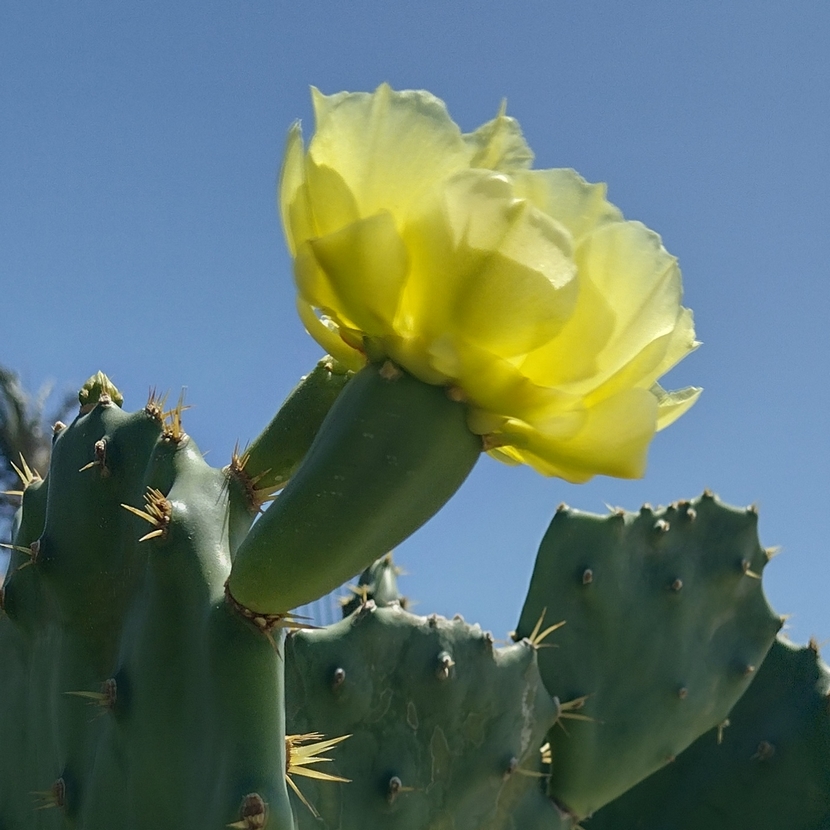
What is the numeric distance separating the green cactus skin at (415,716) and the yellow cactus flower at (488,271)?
2.48 feet

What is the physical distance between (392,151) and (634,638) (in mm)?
1489

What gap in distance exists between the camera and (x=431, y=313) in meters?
0.65

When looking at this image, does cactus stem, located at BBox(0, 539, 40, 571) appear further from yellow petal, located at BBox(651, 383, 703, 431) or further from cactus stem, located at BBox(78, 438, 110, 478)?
yellow petal, located at BBox(651, 383, 703, 431)

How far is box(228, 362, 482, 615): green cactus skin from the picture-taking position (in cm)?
68

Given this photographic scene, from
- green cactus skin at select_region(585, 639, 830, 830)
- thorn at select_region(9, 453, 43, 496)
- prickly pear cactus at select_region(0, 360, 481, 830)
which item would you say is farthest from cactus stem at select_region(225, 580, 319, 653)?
green cactus skin at select_region(585, 639, 830, 830)

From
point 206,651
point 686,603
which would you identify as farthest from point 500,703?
point 206,651

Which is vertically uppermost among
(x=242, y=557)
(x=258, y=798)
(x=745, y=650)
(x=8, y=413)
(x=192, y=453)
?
(x=8, y=413)

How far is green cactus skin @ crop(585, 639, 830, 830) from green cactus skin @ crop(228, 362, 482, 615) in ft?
5.57

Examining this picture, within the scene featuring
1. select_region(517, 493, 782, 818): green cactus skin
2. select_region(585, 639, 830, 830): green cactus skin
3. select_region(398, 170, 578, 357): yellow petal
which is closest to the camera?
select_region(398, 170, 578, 357): yellow petal

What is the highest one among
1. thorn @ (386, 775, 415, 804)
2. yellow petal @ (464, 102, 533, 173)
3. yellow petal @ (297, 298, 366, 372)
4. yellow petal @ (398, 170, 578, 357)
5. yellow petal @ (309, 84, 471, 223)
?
yellow petal @ (464, 102, 533, 173)

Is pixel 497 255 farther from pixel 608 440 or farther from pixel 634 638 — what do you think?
pixel 634 638

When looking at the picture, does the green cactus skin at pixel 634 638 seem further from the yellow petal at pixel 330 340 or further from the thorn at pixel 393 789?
the yellow petal at pixel 330 340

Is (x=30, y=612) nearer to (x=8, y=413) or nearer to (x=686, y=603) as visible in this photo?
(x=686, y=603)

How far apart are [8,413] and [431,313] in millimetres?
10952
